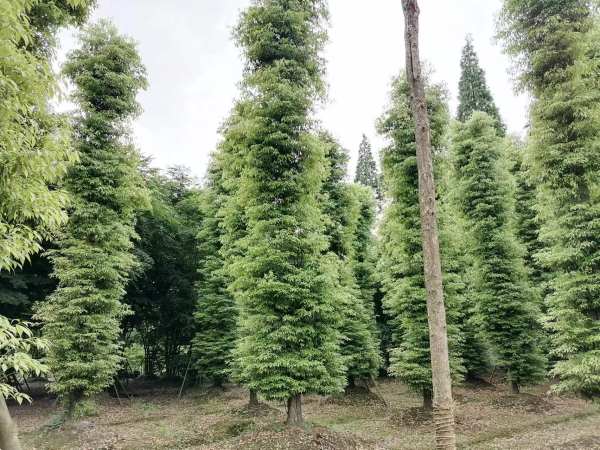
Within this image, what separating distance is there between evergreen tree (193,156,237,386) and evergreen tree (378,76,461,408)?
28.3 feet

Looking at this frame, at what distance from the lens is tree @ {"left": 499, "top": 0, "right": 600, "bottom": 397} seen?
11.4m

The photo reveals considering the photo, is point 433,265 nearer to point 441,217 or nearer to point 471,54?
point 441,217

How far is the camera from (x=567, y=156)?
12.1 meters

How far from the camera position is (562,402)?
16297mm

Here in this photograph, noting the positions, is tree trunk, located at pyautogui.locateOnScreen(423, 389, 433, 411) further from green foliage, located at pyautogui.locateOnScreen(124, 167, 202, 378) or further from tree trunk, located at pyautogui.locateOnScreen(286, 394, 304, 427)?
green foliage, located at pyautogui.locateOnScreen(124, 167, 202, 378)

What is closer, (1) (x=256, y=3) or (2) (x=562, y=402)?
(1) (x=256, y=3)

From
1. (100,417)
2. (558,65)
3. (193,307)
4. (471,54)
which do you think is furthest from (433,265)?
(471,54)

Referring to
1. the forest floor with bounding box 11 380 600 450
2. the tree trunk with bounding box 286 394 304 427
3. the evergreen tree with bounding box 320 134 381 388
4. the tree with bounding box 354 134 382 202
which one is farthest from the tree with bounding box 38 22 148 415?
the tree with bounding box 354 134 382 202

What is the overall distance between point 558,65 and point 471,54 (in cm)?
2540

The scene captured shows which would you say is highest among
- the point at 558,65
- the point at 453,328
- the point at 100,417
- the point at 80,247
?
the point at 558,65

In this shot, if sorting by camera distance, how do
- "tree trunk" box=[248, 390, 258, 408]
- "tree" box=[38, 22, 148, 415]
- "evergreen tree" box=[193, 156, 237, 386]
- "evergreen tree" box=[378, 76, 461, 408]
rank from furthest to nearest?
"evergreen tree" box=[193, 156, 237, 386], "tree trunk" box=[248, 390, 258, 408], "evergreen tree" box=[378, 76, 461, 408], "tree" box=[38, 22, 148, 415]

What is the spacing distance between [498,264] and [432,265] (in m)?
12.7

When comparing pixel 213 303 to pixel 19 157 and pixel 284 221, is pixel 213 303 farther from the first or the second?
pixel 19 157

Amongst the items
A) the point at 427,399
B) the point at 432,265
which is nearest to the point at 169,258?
the point at 427,399
